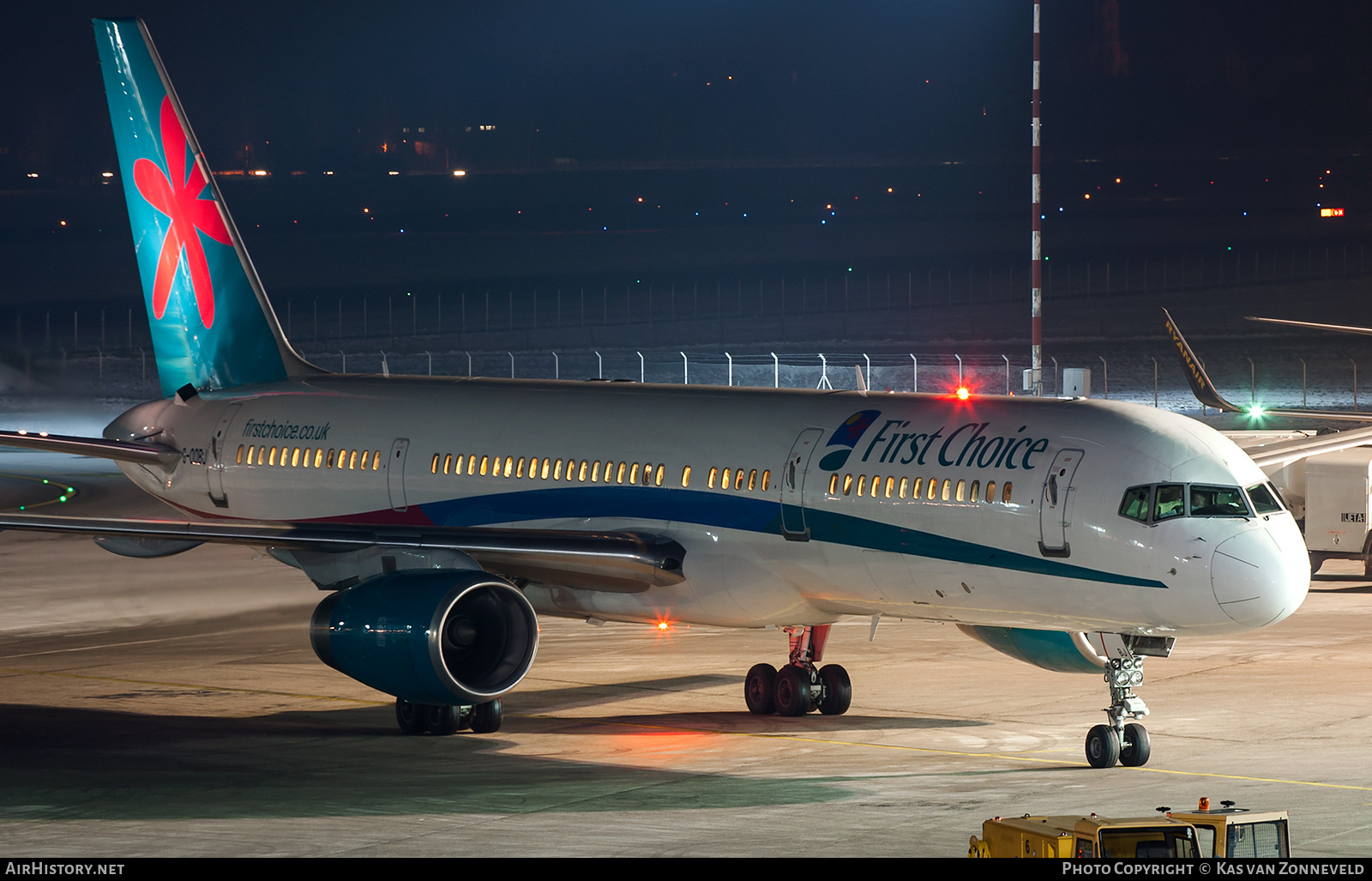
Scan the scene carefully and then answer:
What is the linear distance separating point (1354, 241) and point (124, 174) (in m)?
125

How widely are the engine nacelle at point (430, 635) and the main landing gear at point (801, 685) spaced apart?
Result: 12.3 ft

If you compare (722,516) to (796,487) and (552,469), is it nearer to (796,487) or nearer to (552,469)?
(796,487)

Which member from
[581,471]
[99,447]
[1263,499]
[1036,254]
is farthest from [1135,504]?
[1036,254]

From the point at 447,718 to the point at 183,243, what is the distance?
478 inches

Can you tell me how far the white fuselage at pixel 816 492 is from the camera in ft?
66.8

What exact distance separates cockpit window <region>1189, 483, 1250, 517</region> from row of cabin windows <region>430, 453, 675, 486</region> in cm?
675

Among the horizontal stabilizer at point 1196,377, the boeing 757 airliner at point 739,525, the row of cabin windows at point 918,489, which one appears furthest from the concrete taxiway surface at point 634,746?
the horizontal stabilizer at point 1196,377

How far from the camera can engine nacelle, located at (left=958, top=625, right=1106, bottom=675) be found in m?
22.5

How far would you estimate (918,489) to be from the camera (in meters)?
21.9

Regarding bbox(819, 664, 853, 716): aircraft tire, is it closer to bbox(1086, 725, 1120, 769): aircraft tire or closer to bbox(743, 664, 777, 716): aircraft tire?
bbox(743, 664, 777, 716): aircraft tire

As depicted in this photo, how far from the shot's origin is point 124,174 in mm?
32625

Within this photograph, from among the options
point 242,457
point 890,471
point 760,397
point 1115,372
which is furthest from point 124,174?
point 1115,372

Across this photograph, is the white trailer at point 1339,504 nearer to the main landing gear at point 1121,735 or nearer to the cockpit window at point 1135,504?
the main landing gear at point 1121,735
